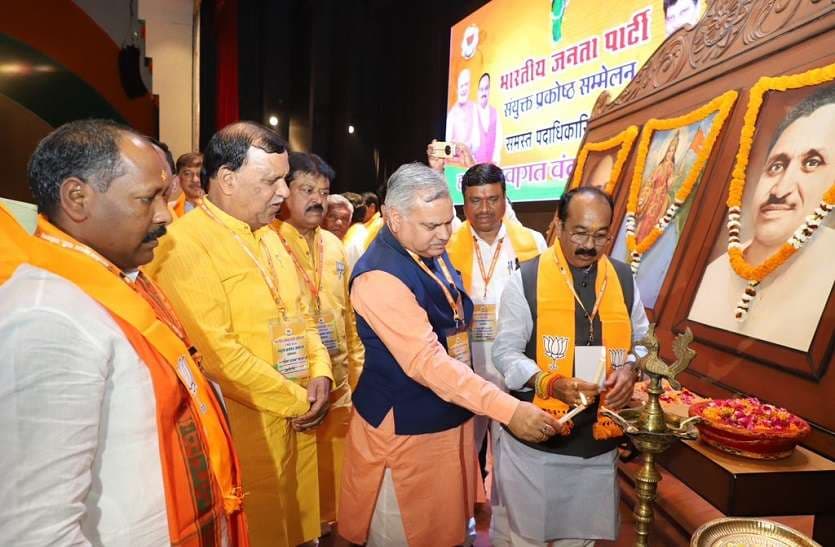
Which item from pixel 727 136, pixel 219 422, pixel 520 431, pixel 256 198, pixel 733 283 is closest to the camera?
pixel 219 422

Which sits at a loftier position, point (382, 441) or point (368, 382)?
point (368, 382)

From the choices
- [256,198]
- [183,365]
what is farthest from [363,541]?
[256,198]

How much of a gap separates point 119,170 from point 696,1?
3.37 metres

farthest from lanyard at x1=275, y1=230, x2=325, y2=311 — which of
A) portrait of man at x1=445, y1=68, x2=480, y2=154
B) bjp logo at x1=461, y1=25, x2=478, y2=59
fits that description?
bjp logo at x1=461, y1=25, x2=478, y2=59

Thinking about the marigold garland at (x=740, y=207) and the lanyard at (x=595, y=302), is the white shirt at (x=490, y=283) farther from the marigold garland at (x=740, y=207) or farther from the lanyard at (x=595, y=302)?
the marigold garland at (x=740, y=207)

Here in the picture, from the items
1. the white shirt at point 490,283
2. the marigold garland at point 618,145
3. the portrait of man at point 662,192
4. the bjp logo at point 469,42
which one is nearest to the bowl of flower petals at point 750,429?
the white shirt at point 490,283

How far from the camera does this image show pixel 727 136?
2.68 m

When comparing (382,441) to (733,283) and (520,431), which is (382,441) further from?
(733,283)

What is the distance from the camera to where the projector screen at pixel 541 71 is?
3.78 metres

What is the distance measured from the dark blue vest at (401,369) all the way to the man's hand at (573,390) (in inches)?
14.0

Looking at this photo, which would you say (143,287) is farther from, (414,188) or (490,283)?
(490,283)

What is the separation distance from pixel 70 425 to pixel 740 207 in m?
2.70

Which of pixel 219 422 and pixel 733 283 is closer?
pixel 219 422

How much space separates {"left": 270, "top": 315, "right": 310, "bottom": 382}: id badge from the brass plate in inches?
53.0
